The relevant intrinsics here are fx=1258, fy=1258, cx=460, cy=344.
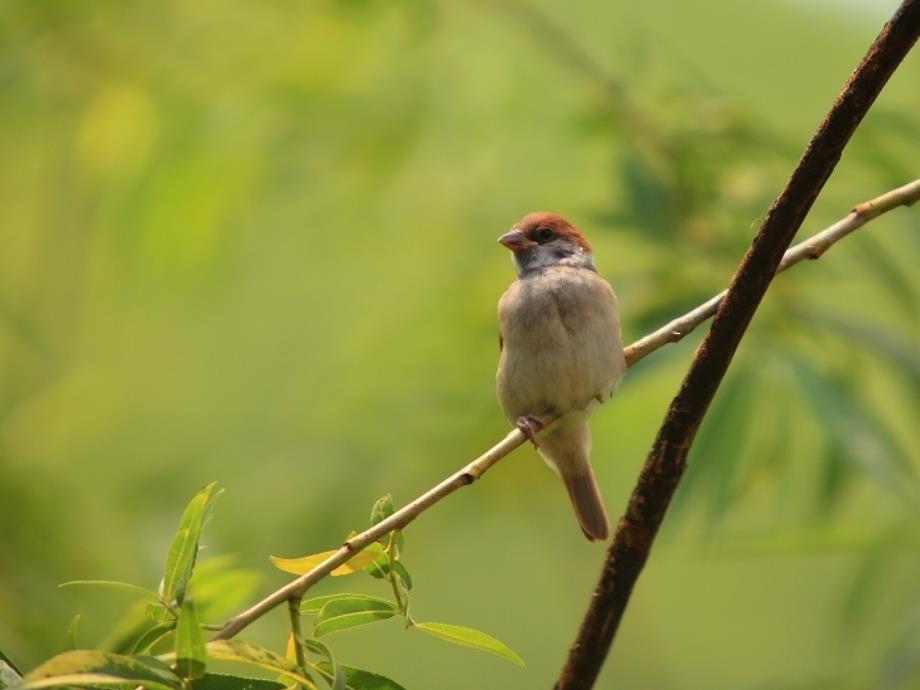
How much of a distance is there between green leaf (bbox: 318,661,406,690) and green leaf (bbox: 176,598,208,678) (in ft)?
0.72

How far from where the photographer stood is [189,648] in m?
1.24

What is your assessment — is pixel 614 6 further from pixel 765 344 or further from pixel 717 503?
pixel 717 503

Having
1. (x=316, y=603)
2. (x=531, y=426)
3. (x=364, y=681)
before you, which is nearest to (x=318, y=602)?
(x=316, y=603)

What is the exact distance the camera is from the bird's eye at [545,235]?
141 inches

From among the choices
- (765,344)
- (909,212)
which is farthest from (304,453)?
(909,212)

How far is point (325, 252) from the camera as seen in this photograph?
7.61 m

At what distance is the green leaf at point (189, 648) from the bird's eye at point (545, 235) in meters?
2.46

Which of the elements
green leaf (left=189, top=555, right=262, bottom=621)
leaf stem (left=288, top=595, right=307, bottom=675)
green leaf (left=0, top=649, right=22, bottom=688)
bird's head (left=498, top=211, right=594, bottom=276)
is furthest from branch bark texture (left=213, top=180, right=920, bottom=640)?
bird's head (left=498, top=211, right=594, bottom=276)

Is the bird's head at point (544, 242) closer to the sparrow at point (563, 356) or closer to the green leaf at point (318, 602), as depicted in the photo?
the sparrow at point (563, 356)

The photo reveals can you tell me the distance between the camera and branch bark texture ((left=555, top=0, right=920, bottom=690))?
1.35m

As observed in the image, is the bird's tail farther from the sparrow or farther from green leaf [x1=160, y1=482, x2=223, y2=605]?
green leaf [x1=160, y1=482, x2=223, y2=605]

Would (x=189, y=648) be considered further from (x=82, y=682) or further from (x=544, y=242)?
(x=544, y=242)

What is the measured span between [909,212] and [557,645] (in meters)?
6.43

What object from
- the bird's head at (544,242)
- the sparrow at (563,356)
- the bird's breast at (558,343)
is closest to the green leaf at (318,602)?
the sparrow at (563,356)
